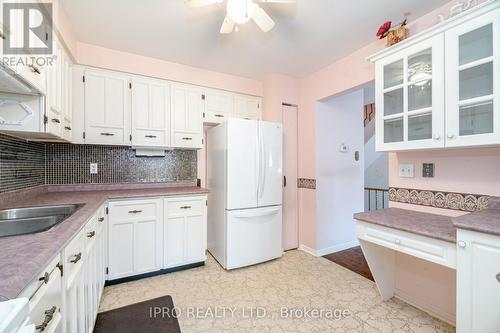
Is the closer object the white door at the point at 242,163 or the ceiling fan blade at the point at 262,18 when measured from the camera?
the ceiling fan blade at the point at 262,18

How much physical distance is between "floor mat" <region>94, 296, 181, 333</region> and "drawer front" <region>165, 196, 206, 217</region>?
0.85 meters

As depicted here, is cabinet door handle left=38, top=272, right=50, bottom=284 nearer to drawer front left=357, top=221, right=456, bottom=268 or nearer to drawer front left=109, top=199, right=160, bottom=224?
drawer front left=109, top=199, right=160, bottom=224

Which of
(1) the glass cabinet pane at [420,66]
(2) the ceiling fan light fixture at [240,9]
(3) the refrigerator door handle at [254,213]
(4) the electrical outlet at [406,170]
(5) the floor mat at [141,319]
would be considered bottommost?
(5) the floor mat at [141,319]

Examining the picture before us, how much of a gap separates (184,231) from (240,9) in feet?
7.09

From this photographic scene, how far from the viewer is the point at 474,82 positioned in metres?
1.41

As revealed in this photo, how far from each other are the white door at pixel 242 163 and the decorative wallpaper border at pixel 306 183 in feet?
2.87

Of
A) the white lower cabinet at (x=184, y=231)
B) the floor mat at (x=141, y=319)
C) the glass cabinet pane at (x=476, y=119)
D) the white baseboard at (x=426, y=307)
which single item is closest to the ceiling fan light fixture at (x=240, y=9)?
the glass cabinet pane at (x=476, y=119)

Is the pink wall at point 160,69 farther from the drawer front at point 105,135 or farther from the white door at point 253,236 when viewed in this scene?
the white door at point 253,236

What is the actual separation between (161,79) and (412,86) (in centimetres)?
255

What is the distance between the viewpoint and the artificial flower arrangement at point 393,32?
1817mm

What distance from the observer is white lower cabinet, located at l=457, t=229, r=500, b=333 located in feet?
3.63

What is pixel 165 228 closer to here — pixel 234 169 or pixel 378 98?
pixel 234 169

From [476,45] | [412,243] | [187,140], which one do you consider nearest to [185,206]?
[187,140]

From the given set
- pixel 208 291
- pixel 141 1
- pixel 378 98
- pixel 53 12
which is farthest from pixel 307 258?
pixel 53 12
